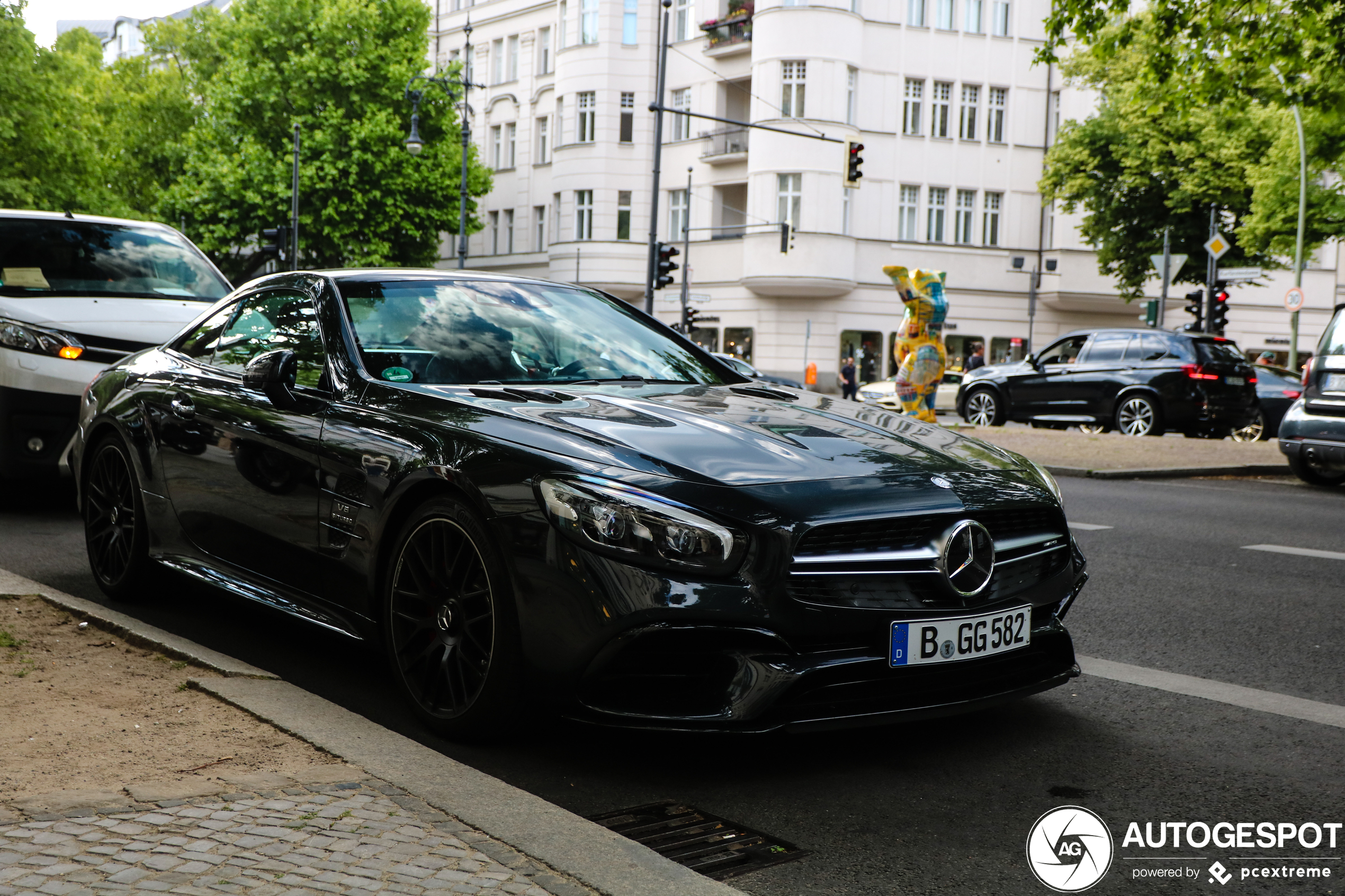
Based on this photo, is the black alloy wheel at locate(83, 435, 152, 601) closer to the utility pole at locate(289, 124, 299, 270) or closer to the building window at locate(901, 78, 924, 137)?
the utility pole at locate(289, 124, 299, 270)

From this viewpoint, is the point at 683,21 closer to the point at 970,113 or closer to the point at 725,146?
the point at 725,146

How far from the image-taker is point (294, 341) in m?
5.27

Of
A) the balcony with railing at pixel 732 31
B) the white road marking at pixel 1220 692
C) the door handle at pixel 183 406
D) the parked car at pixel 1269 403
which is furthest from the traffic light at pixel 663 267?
the white road marking at pixel 1220 692

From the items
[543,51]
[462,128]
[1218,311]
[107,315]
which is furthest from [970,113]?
[107,315]

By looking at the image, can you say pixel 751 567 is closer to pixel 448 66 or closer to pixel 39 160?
pixel 39 160

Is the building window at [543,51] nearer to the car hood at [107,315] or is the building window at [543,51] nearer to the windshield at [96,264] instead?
the windshield at [96,264]

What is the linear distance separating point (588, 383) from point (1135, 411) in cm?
1833

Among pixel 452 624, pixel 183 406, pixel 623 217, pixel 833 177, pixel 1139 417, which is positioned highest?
pixel 833 177

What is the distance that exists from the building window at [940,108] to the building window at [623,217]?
462 inches

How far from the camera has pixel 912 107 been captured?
46.4m

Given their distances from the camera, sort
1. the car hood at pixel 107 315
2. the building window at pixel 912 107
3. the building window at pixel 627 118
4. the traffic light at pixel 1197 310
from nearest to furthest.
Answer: the car hood at pixel 107 315
the traffic light at pixel 1197 310
the building window at pixel 912 107
the building window at pixel 627 118

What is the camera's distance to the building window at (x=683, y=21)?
1962 inches

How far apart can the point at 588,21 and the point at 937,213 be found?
15.2 metres

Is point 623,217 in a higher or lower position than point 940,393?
higher
